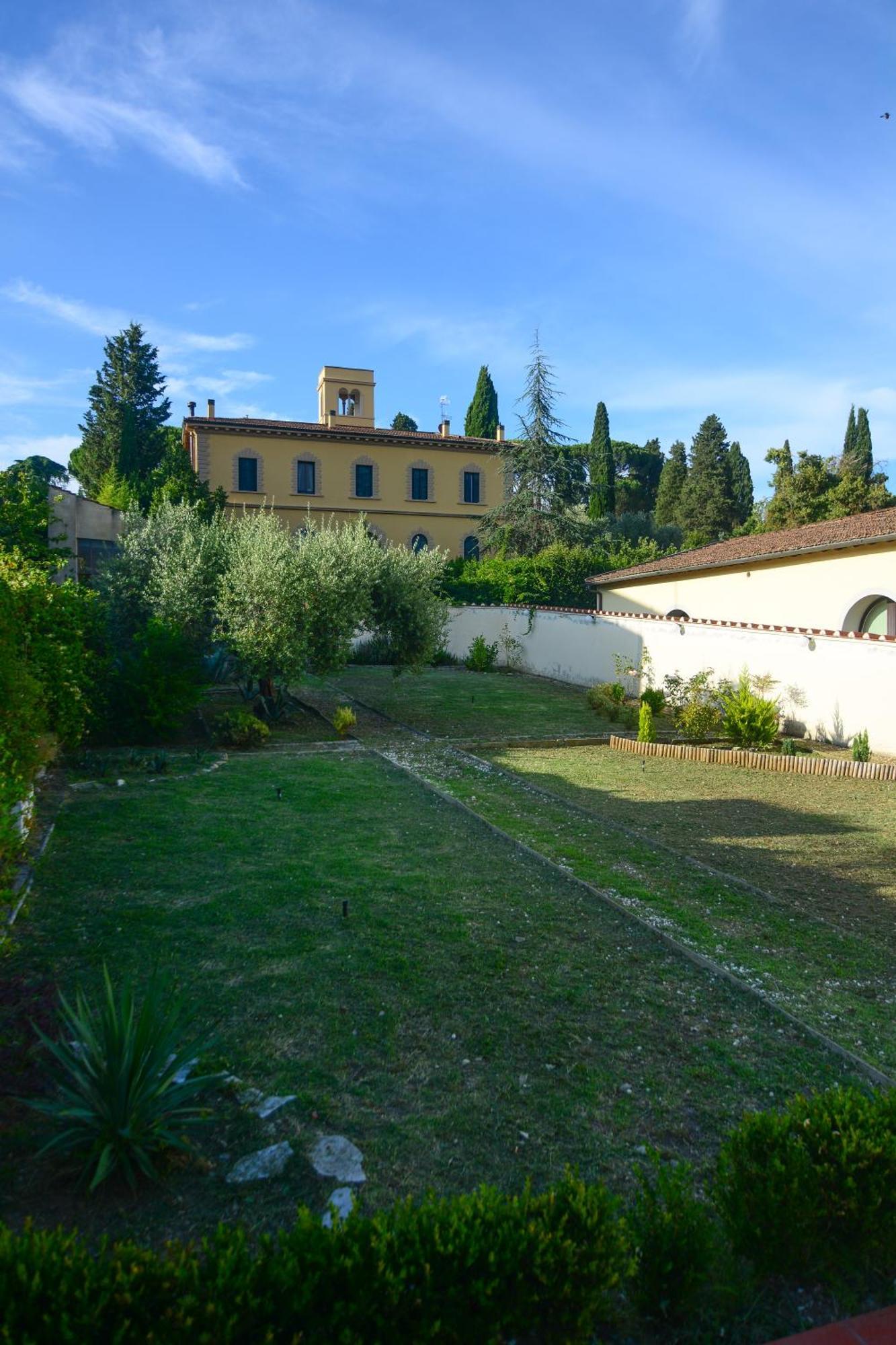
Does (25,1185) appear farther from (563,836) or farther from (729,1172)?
(563,836)

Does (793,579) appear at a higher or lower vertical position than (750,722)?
higher

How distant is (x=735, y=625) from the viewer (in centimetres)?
1656

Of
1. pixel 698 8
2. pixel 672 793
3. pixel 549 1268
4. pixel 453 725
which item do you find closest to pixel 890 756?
pixel 672 793

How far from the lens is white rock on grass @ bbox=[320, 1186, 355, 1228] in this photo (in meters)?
2.95

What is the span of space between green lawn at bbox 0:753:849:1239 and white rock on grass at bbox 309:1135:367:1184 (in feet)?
0.19

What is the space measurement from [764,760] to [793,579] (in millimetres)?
8413

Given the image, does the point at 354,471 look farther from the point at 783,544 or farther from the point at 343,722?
the point at 343,722

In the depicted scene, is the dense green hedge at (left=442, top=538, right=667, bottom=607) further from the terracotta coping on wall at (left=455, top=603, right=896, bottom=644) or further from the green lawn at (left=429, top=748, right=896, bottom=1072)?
the green lawn at (left=429, top=748, right=896, bottom=1072)

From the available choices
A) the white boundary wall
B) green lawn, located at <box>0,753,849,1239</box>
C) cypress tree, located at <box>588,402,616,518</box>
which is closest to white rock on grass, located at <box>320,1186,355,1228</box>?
green lawn, located at <box>0,753,849,1239</box>

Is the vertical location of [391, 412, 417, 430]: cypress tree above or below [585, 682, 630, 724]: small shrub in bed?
above

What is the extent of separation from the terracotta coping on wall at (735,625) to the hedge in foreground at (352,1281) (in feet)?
43.2

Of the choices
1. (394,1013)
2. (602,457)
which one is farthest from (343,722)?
(602,457)

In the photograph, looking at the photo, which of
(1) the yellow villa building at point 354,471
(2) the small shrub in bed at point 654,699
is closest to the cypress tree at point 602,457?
(1) the yellow villa building at point 354,471

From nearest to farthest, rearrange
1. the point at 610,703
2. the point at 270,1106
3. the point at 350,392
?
the point at 270,1106 → the point at 610,703 → the point at 350,392
